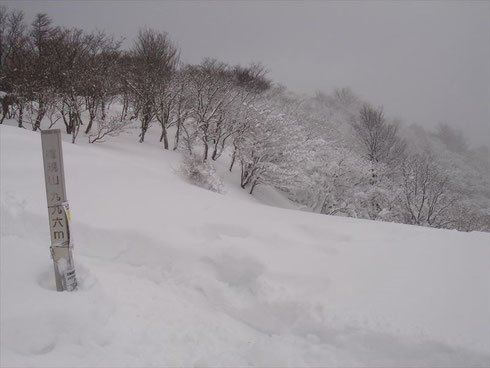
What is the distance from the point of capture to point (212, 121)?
2133cm

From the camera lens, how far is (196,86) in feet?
70.9

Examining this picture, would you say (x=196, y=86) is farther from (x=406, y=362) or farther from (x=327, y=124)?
(x=406, y=362)

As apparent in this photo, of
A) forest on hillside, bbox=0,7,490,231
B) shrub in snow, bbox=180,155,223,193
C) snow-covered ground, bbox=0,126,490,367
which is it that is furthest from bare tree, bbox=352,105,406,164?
snow-covered ground, bbox=0,126,490,367

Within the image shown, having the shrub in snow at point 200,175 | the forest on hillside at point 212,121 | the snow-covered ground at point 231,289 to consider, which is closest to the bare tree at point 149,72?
the forest on hillside at point 212,121

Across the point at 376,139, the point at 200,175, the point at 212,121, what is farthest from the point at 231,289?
the point at 376,139

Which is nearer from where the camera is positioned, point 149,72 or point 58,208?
point 58,208

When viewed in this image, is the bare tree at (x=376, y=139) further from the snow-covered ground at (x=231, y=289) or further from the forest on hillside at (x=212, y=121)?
the snow-covered ground at (x=231, y=289)

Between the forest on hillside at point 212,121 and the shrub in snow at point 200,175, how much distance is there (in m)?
0.65

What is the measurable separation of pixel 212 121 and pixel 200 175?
7386 millimetres

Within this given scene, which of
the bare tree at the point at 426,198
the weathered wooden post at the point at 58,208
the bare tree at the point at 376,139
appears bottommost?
the bare tree at the point at 426,198

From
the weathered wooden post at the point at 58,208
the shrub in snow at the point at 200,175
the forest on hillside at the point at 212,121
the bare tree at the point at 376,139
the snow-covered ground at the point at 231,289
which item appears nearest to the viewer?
the weathered wooden post at the point at 58,208

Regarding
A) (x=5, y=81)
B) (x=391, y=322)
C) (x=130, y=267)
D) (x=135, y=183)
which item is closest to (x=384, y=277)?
(x=391, y=322)

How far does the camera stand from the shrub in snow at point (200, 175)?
15070 millimetres

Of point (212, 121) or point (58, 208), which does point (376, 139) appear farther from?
point (58, 208)
